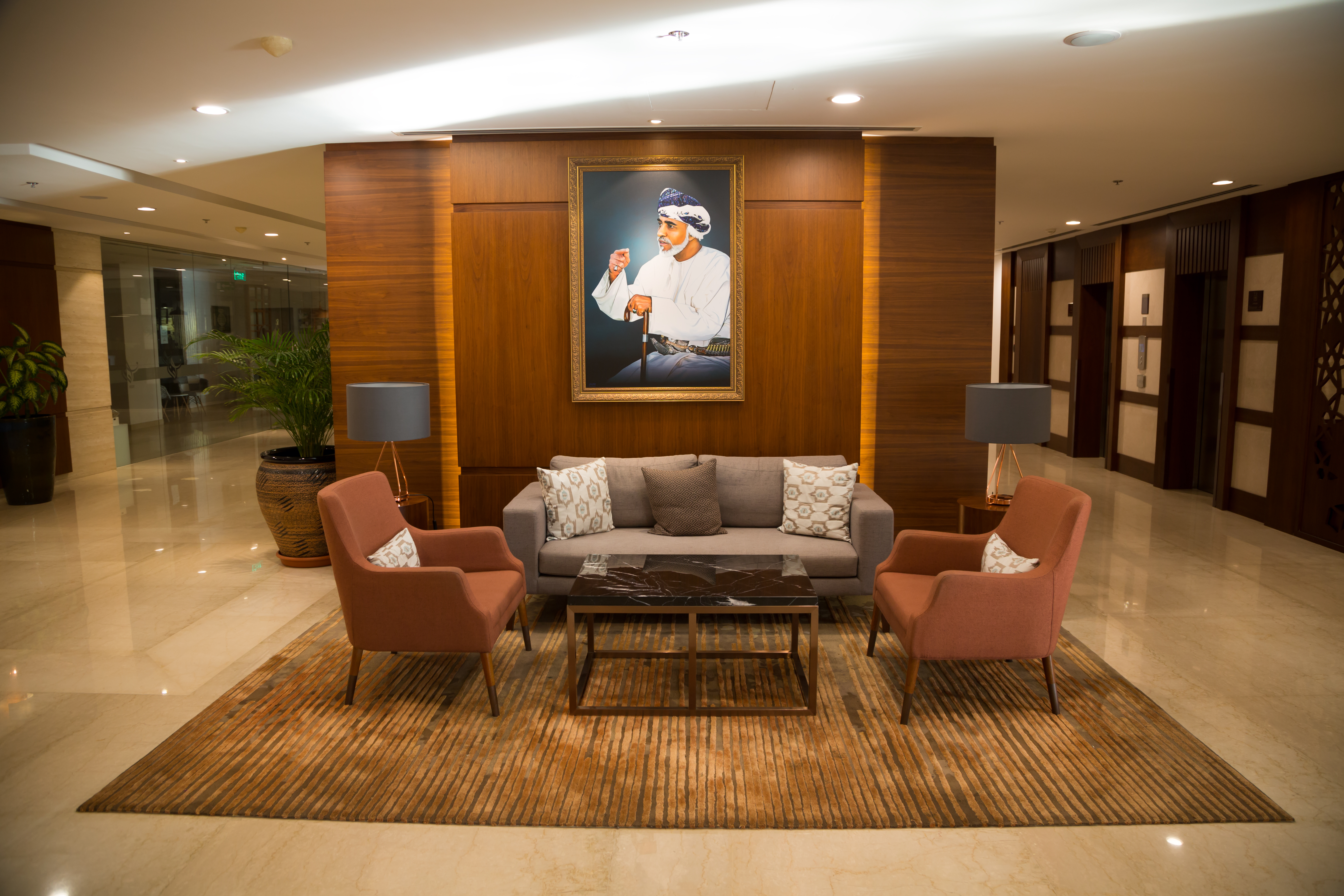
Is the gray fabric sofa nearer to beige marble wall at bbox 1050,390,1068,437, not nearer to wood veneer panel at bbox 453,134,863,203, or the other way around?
wood veneer panel at bbox 453,134,863,203

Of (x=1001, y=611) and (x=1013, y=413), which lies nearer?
(x=1001, y=611)

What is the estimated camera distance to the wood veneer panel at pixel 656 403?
5.57 meters

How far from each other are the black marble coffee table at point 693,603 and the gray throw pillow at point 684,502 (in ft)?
2.74

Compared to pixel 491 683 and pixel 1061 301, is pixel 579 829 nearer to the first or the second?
pixel 491 683

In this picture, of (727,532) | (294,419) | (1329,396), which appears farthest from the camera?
(1329,396)

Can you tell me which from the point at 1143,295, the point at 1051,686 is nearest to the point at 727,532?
the point at 1051,686

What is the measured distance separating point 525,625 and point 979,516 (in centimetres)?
269

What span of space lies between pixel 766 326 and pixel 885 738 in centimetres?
288

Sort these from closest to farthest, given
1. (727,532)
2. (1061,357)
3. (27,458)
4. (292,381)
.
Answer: (727,532), (292,381), (27,458), (1061,357)

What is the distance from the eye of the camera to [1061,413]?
11586mm

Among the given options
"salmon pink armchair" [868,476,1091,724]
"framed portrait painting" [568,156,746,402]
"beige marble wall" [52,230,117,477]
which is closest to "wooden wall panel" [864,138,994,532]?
"framed portrait painting" [568,156,746,402]

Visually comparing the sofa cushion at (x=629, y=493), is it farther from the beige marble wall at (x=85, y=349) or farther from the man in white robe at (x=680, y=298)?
the beige marble wall at (x=85, y=349)

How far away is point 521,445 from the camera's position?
574cm

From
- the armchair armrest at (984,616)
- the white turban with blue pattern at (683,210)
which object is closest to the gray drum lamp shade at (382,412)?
the white turban with blue pattern at (683,210)
